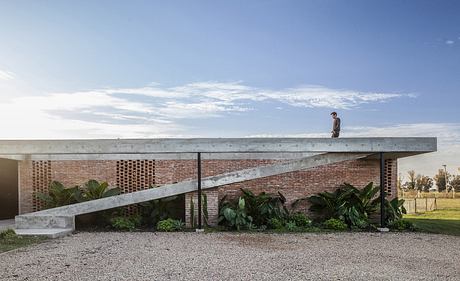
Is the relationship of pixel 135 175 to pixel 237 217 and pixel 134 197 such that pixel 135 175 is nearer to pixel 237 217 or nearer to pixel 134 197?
pixel 134 197

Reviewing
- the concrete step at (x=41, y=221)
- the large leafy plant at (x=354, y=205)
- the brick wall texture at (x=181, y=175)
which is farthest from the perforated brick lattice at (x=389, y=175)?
the concrete step at (x=41, y=221)

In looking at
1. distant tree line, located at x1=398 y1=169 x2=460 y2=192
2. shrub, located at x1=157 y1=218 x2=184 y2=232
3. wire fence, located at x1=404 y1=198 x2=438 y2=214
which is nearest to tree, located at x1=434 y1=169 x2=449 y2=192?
distant tree line, located at x1=398 y1=169 x2=460 y2=192

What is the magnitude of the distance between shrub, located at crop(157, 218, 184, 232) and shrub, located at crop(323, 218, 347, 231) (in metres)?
4.13

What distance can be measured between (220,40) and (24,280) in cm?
824

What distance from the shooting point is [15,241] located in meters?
9.68

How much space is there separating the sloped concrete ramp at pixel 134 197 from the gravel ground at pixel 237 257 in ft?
3.88

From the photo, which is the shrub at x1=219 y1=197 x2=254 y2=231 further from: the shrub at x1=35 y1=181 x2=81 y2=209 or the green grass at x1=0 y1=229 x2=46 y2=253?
the green grass at x1=0 y1=229 x2=46 y2=253

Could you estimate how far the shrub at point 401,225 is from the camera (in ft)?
38.5

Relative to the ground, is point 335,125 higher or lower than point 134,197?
higher

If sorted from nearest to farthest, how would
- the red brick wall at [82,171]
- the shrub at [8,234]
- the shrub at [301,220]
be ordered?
the shrub at [8,234], the shrub at [301,220], the red brick wall at [82,171]

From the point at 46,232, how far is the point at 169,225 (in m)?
3.12

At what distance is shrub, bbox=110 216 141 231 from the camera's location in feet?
38.5

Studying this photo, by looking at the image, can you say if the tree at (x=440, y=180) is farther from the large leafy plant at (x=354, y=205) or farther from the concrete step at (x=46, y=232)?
the concrete step at (x=46, y=232)

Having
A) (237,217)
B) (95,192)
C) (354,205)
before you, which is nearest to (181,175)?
(95,192)
